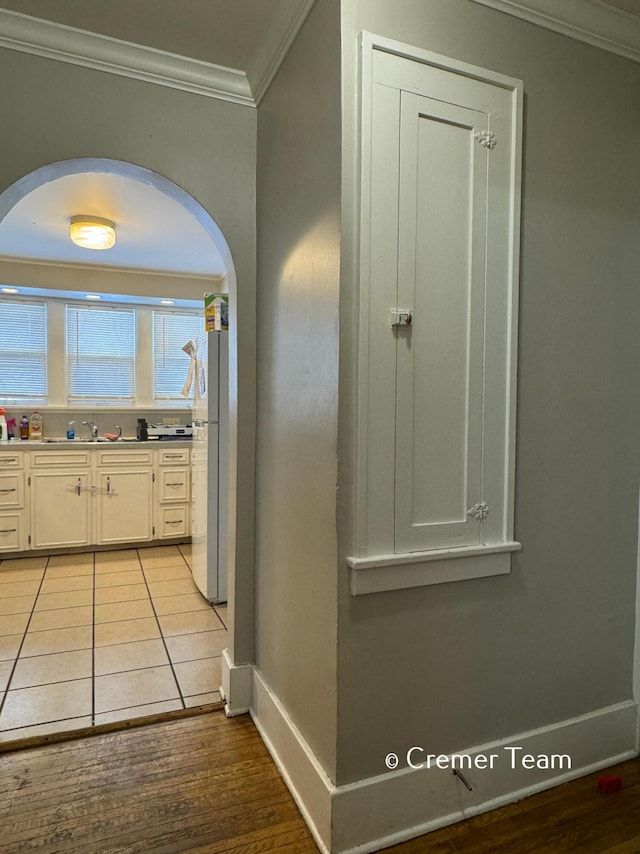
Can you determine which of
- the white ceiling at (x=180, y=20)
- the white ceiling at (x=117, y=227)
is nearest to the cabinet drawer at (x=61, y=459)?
the white ceiling at (x=117, y=227)

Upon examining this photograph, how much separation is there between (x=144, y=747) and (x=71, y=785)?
0.86ft

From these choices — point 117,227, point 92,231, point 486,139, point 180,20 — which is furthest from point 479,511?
point 117,227

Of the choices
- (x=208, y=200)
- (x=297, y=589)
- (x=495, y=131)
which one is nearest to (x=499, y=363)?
(x=495, y=131)

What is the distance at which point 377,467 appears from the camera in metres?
1.46

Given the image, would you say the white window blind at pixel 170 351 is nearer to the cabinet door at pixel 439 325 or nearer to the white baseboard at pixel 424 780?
the white baseboard at pixel 424 780

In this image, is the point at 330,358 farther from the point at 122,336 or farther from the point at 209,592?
the point at 122,336

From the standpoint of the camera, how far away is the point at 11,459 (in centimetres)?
418

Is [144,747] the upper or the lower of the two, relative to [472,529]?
lower

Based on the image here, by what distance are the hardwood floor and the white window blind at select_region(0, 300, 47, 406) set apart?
357 cm

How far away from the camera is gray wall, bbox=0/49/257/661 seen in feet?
5.89

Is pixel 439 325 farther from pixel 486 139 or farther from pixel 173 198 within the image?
pixel 173 198

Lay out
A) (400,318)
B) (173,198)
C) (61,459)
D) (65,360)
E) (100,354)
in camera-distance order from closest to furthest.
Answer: (400,318)
(173,198)
(61,459)
(65,360)
(100,354)

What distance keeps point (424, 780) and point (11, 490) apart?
152 inches

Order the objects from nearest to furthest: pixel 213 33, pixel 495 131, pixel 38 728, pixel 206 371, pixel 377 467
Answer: pixel 377 467
pixel 495 131
pixel 213 33
pixel 38 728
pixel 206 371
